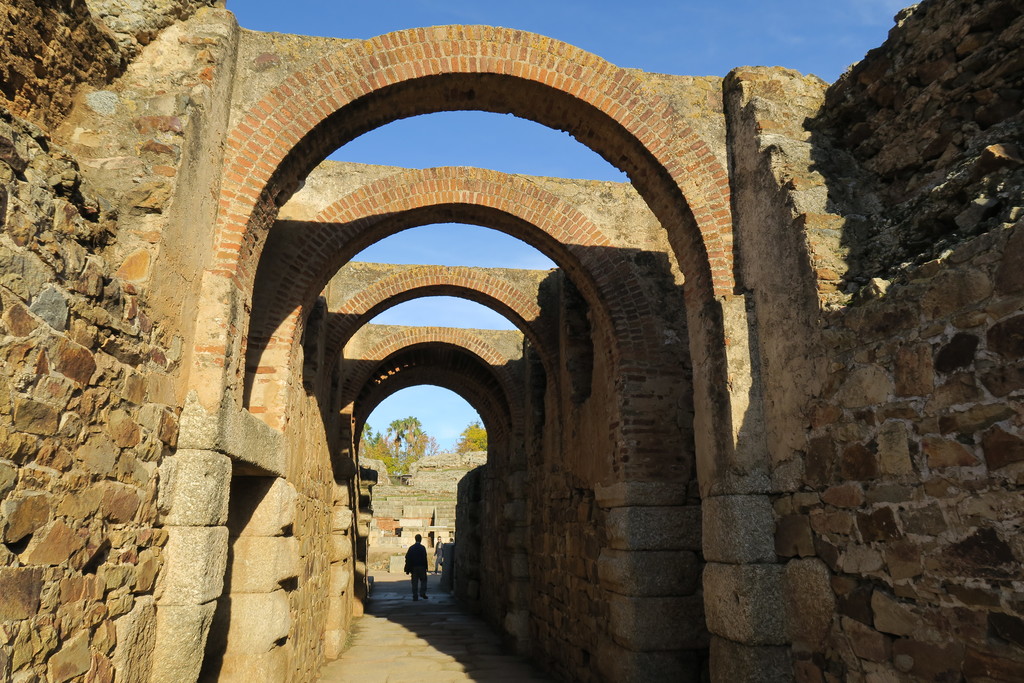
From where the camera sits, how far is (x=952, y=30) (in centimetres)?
383

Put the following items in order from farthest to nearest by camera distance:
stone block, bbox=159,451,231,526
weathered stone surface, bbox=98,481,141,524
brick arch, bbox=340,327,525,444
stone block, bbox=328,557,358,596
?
brick arch, bbox=340,327,525,444, stone block, bbox=328,557,358,596, stone block, bbox=159,451,231,526, weathered stone surface, bbox=98,481,141,524

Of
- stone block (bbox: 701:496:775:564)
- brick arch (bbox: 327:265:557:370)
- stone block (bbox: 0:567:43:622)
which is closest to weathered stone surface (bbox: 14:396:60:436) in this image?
stone block (bbox: 0:567:43:622)

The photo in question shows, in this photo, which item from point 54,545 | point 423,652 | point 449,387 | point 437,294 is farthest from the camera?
point 449,387

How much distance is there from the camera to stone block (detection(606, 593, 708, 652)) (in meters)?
5.69

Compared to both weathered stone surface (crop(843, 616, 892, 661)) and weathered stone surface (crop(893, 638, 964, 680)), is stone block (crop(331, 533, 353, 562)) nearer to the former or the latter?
weathered stone surface (crop(843, 616, 892, 661))

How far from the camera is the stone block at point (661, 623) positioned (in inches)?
224

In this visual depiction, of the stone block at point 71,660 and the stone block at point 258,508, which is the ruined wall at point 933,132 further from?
the stone block at point 258,508

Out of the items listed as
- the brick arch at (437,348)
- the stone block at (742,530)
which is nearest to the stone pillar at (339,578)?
the brick arch at (437,348)

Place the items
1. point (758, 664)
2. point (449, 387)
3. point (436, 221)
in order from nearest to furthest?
point (758, 664)
point (436, 221)
point (449, 387)

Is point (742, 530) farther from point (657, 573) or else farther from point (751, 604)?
point (657, 573)

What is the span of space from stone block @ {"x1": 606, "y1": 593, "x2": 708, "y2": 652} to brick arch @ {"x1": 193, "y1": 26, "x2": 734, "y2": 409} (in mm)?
2698

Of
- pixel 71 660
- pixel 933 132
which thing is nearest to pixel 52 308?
pixel 71 660

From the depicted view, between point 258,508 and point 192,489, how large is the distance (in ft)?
4.99

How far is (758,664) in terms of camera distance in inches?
156
